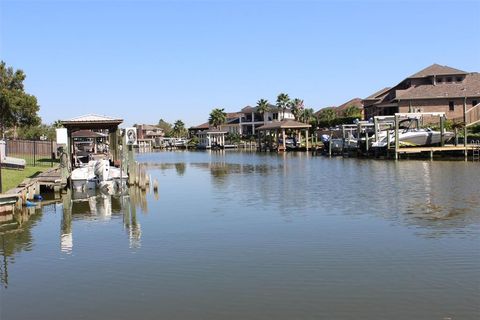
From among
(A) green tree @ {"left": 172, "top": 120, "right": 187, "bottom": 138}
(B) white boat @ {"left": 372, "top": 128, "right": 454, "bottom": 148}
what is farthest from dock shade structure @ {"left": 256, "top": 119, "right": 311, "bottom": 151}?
(A) green tree @ {"left": 172, "top": 120, "right": 187, "bottom": 138}

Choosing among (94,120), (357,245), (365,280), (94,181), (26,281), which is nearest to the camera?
(365,280)

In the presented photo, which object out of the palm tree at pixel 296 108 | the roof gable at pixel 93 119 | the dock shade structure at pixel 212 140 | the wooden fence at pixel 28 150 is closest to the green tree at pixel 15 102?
the wooden fence at pixel 28 150

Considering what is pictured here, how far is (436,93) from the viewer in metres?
70.2

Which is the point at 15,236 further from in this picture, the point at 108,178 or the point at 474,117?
the point at 474,117

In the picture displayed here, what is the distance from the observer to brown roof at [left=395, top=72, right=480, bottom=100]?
2736 inches

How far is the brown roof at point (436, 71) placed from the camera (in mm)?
74625

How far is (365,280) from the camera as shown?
10.7 metres

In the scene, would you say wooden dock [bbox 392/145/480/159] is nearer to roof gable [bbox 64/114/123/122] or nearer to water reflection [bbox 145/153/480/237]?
water reflection [bbox 145/153/480/237]

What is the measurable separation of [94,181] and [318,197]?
42.1ft

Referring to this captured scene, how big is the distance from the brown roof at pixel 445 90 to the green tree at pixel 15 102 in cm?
4535

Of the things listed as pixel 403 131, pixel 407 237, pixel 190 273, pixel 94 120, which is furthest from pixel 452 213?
pixel 403 131

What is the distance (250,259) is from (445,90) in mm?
65068

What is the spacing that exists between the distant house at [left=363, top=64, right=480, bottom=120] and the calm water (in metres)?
48.1

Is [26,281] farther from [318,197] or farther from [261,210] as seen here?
[318,197]
